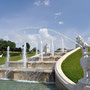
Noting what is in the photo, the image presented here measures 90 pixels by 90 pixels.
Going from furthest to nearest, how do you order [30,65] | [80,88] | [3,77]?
[30,65] → [3,77] → [80,88]

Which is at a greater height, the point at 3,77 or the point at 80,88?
the point at 80,88

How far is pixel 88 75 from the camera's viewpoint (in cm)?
438

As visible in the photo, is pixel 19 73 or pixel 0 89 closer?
pixel 0 89

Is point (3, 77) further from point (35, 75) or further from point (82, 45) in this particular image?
point (82, 45)

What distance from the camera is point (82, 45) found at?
459 cm

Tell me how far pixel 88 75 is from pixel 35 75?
541cm

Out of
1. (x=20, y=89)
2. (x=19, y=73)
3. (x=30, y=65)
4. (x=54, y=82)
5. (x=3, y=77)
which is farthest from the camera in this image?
(x=30, y=65)

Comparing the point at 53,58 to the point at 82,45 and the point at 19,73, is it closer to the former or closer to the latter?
the point at 19,73

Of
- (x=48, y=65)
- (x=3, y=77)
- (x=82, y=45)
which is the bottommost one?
(x=3, y=77)

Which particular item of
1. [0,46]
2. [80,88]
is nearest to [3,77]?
[80,88]

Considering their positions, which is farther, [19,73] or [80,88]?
[19,73]

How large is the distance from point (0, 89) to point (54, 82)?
351 cm

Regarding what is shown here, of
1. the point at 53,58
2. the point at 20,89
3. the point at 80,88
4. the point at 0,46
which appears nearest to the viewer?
the point at 80,88

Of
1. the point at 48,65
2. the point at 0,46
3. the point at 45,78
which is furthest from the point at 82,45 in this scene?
the point at 0,46
